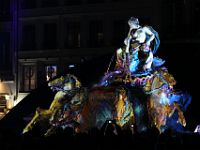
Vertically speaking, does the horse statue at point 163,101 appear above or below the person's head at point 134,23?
below

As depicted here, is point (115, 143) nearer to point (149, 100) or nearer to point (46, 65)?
point (149, 100)

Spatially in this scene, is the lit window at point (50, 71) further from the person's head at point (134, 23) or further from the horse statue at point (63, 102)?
the person's head at point (134, 23)

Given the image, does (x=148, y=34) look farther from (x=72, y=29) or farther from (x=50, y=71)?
(x=50, y=71)

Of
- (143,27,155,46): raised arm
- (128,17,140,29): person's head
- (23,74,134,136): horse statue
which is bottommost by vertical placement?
(23,74,134,136): horse statue

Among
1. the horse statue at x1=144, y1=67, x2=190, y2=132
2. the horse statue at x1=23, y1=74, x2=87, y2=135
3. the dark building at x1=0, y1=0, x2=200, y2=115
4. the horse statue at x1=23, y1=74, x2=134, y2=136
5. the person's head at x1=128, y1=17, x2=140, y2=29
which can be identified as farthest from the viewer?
the dark building at x1=0, y1=0, x2=200, y2=115

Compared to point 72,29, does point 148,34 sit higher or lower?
→ lower

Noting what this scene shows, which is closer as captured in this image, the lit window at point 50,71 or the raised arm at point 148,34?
the raised arm at point 148,34

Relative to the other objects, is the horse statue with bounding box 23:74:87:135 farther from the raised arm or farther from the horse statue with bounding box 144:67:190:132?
the raised arm

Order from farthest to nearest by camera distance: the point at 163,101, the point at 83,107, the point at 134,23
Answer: the point at 134,23 → the point at 83,107 → the point at 163,101

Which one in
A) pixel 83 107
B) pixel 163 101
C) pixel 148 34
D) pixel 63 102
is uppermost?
pixel 148 34

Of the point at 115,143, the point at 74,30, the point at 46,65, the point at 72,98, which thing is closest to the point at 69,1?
the point at 74,30

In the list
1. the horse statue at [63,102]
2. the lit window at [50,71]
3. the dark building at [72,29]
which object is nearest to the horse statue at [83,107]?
the horse statue at [63,102]

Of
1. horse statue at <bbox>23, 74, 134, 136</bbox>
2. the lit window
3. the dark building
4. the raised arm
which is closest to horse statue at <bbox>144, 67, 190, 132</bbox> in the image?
horse statue at <bbox>23, 74, 134, 136</bbox>

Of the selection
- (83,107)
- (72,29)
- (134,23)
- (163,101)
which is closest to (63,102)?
(83,107)
